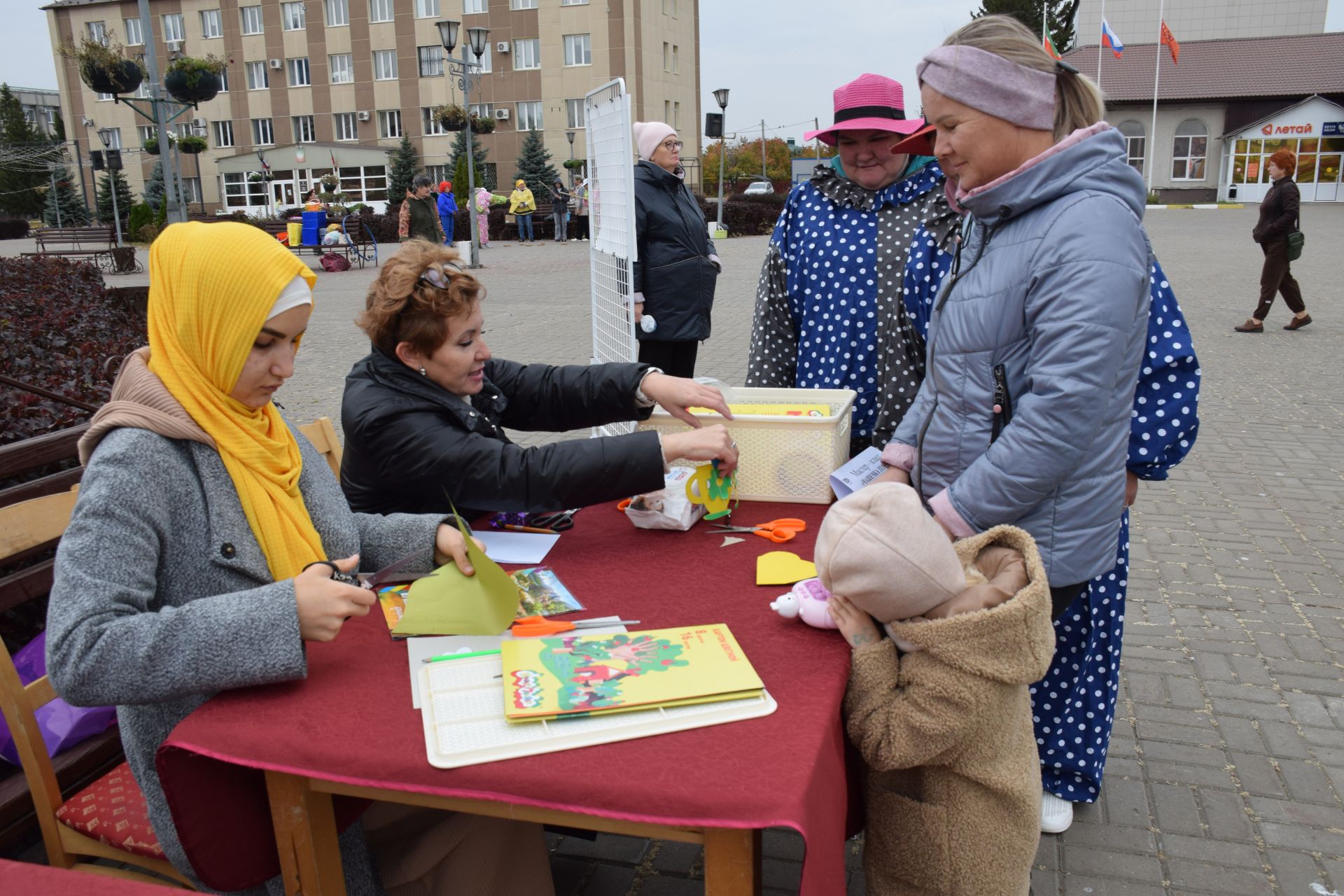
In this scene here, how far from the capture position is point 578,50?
44.1 m

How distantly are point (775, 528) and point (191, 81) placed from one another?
15.6m

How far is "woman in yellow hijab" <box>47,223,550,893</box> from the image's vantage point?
→ 153 centimetres

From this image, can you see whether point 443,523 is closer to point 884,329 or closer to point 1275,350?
point 884,329

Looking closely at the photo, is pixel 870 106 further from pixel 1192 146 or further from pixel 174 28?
pixel 174 28

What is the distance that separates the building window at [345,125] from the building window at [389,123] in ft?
4.08

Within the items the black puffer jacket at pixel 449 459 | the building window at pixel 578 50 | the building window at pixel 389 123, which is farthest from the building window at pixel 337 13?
the black puffer jacket at pixel 449 459

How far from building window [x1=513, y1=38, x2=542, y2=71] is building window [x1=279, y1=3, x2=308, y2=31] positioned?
10337mm

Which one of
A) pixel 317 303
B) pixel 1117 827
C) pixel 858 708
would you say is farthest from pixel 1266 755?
pixel 317 303

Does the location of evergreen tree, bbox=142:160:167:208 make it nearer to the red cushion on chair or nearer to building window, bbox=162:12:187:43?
building window, bbox=162:12:187:43

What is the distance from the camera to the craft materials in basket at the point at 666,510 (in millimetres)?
2402

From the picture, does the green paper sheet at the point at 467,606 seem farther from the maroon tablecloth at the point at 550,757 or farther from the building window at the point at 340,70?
the building window at the point at 340,70

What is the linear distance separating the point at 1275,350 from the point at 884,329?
28.8ft

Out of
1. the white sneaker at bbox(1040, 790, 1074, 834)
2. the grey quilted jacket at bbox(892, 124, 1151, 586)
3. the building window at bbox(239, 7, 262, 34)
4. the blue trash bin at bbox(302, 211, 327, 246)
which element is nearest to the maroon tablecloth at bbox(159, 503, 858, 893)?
the grey quilted jacket at bbox(892, 124, 1151, 586)

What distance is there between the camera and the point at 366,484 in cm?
239
